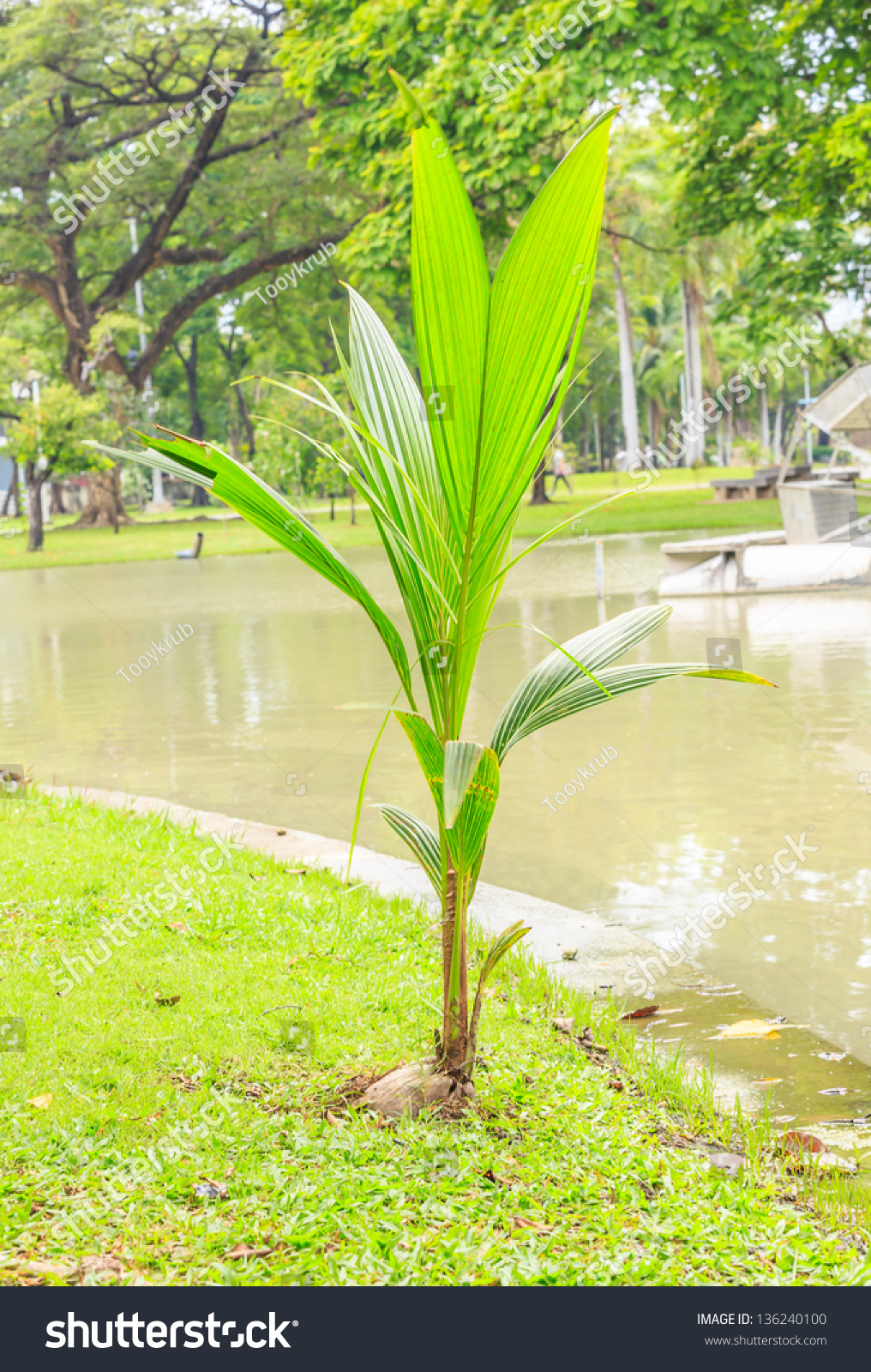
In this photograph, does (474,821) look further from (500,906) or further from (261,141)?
(261,141)

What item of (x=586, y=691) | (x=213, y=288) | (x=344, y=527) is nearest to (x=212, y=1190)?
(x=586, y=691)

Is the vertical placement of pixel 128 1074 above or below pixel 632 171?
below

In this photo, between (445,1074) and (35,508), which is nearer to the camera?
(445,1074)

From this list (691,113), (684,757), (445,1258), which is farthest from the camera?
(691,113)

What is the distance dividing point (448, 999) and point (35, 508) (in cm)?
2631

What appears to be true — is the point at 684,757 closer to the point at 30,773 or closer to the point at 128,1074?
the point at 30,773

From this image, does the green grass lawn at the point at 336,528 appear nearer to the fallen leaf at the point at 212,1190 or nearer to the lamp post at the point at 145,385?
the lamp post at the point at 145,385

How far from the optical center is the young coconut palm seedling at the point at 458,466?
6.89 feet

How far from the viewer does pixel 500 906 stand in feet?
13.9

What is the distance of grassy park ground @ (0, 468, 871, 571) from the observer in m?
23.0

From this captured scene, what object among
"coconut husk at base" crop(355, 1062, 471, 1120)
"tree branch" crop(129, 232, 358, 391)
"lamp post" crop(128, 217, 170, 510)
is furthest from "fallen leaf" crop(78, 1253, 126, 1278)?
"tree branch" crop(129, 232, 358, 391)
